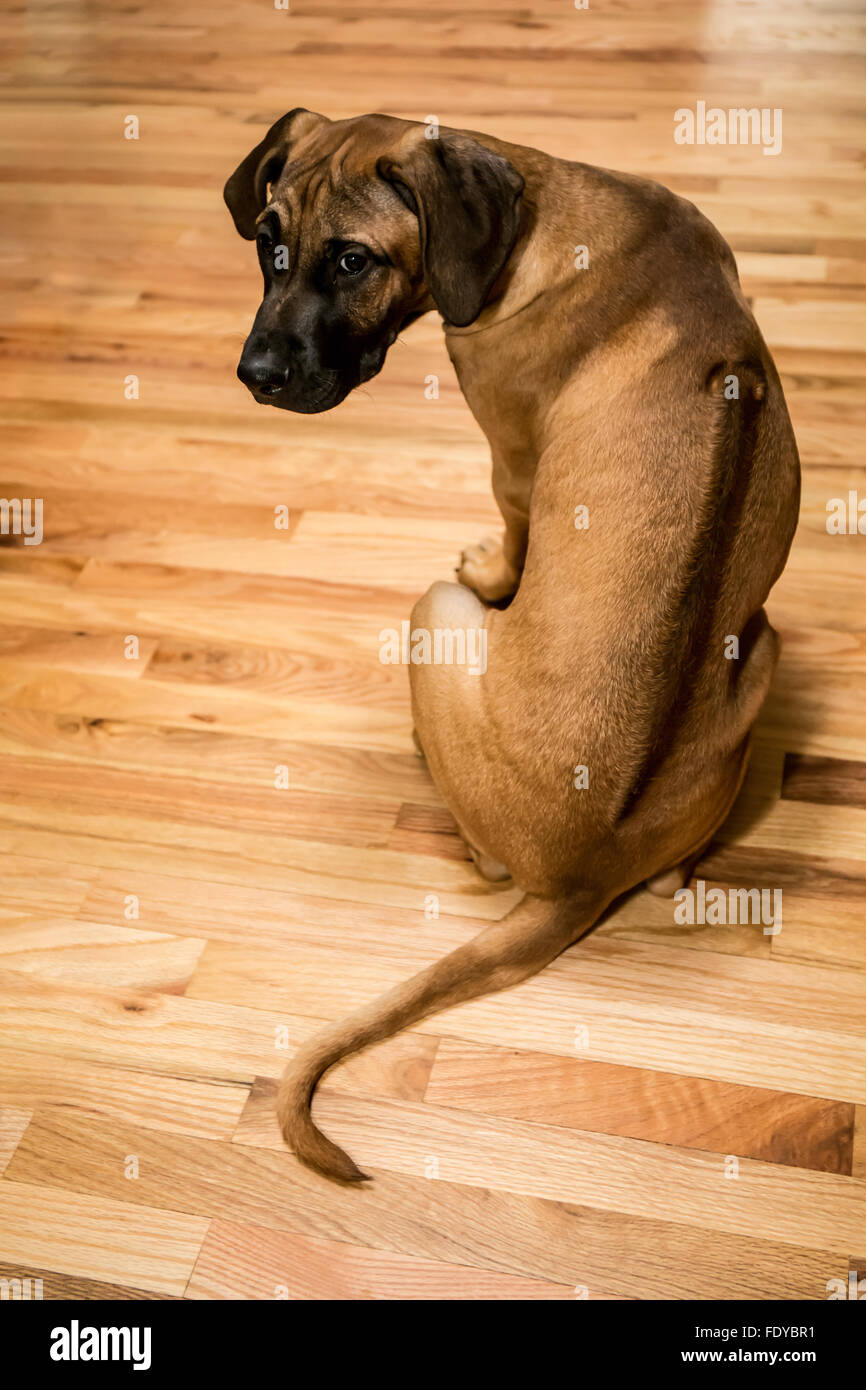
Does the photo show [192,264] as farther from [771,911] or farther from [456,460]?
[771,911]

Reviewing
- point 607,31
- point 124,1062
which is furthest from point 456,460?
point 607,31

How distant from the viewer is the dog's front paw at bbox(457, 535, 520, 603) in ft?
9.20

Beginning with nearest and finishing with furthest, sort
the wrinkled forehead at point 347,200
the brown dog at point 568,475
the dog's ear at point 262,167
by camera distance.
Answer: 1. the brown dog at point 568,475
2. the wrinkled forehead at point 347,200
3. the dog's ear at point 262,167

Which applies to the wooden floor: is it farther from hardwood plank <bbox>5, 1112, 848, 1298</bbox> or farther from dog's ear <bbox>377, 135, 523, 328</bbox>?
dog's ear <bbox>377, 135, 523, 328</bbox>

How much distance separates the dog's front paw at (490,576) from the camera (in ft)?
9.20

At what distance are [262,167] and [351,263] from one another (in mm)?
360

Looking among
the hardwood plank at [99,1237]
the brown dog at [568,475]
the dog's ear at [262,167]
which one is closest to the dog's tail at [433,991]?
the brown dog at [568,475]

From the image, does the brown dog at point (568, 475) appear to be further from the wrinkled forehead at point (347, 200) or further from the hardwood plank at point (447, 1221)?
the hardwood plank at point (447, 1221)

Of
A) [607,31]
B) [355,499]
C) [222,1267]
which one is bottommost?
[222,1267]

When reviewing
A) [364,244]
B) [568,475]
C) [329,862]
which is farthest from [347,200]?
[329,862]

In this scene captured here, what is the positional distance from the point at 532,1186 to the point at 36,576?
2021mm

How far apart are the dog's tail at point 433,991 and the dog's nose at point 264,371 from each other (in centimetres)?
104

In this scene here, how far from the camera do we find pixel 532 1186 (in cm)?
212
